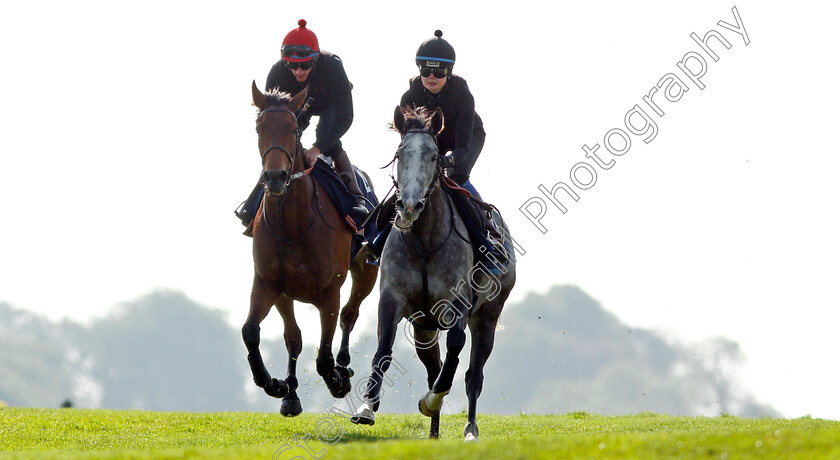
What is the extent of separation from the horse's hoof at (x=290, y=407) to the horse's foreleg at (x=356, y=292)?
4.76ft

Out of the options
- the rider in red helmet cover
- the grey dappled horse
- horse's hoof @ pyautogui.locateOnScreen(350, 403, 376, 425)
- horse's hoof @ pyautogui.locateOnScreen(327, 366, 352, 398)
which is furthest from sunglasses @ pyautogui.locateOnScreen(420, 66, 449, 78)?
horse's hoof @ pyautogui.locateOnScreen(350, 403, 376, 425)

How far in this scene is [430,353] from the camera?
12.5 meters

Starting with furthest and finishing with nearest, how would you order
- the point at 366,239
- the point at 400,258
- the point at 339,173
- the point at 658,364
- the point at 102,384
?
1. the point at 102,384
2. the point at 658,364
3. the point at 339,173
4. the point at 366,239
5. the point at 400,258

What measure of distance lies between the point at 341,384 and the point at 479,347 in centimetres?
Answer: 188

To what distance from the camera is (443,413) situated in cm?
1800

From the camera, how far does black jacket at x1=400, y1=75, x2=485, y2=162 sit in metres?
11.9

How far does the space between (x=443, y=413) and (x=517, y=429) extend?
9.65 feet

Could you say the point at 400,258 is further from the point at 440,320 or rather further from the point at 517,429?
the point at 517,429

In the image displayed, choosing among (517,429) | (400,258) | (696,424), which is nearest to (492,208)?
(400,258)

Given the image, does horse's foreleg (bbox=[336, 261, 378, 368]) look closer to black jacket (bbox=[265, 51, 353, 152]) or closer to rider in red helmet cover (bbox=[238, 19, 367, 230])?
rider in red helmet cover (bbox=[238, 19, 367, 230])

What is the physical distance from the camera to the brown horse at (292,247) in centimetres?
1169

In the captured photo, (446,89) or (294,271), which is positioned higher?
(446,89)

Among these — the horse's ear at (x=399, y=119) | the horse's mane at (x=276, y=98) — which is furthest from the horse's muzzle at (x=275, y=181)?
the horse's ear at (x=399, y=119)

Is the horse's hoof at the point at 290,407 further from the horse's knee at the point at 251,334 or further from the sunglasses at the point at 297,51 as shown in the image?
the sunglasses at the point at 297,51
